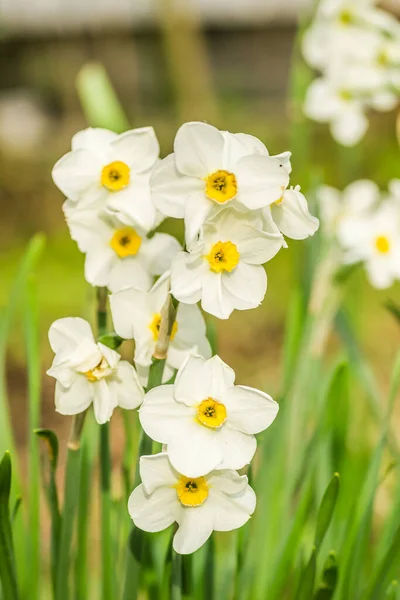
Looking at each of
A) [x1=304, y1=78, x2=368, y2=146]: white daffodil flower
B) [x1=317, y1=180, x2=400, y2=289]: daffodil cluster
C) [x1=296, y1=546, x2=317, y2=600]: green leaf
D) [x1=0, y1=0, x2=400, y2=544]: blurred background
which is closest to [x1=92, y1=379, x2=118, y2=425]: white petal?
[x1=296, y1=546, x2=317, y2=600]: green leaf

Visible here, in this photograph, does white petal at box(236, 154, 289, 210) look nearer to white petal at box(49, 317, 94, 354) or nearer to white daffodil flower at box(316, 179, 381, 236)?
white petal at box(49, 317, 94, 354)

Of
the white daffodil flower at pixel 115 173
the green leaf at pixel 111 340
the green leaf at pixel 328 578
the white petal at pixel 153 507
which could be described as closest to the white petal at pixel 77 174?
the white daffodil flower at pixel 115 173

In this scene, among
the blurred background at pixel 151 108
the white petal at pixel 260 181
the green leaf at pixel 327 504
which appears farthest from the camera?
the blurred background at pixel 151 108

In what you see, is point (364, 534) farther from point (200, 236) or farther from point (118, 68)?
point (118, 68)

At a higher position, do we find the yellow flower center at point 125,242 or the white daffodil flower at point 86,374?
the yellow flower center at point 125,242

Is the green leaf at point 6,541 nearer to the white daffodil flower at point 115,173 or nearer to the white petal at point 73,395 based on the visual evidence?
the white petal at point 73,395

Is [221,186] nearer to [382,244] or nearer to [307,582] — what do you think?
[307,582]

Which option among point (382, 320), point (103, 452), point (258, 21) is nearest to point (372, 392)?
point (103, 452)

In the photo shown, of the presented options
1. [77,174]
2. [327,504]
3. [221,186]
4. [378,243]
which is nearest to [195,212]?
[221,186]
